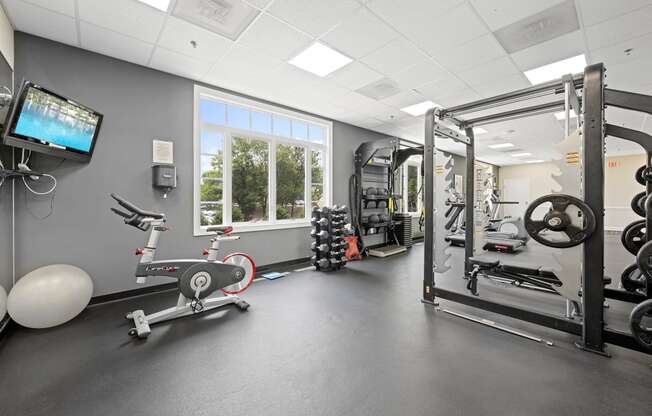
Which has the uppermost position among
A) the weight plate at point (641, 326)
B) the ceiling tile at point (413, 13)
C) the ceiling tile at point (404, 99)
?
the ceiling tile at point (404, 99)

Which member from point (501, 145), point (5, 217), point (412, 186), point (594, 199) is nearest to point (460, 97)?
point (594, 199)

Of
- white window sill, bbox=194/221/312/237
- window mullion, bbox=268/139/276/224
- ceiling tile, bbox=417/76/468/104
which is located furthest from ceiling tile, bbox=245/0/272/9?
white window sill, bbox=194/221/312/237

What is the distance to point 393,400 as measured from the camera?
67.2 inches

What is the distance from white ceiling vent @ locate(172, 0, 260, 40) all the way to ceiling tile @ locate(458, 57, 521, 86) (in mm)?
2988

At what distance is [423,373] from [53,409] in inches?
93.6

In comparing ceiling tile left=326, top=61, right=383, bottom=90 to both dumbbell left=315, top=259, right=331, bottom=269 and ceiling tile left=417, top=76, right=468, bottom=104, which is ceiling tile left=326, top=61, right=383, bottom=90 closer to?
ceiling tile left=417, top=76, right=468, bottom=104

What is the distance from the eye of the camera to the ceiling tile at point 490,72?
11.8 feet

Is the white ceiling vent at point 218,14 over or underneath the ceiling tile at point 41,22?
over

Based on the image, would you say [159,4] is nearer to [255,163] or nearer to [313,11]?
[313,11]

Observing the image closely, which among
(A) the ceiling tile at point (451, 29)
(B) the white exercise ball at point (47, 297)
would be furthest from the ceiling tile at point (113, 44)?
(A) the ceiling tile at point (451, 29)

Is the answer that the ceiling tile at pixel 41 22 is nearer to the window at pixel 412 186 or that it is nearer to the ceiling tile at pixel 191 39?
the ceiling tile at pixel 191 39

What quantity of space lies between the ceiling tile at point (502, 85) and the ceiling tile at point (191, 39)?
380 cm

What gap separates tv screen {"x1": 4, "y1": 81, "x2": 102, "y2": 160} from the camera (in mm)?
2428

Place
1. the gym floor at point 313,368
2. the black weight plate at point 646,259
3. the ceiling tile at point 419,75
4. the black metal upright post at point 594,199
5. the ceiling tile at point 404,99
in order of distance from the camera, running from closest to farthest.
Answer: the gym floor at point 313,368
the black weight plate at point 646,259
the black metal upright post at point 594,199
the ceiling tile at point 419,75
the ceiling tile at point 404,99
